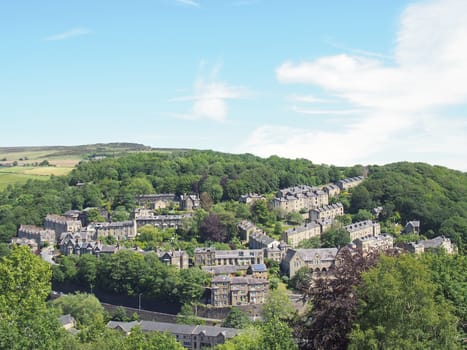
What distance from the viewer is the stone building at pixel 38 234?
2559 inches

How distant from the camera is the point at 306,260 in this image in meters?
52.8

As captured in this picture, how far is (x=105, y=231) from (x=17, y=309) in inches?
1737

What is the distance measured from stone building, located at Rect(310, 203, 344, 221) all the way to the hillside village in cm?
13

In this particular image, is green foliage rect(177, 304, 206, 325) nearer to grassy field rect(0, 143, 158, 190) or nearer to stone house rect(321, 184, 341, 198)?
stone house rect(321, 184, 341, 198)

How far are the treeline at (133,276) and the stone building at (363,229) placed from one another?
21100 millimetres

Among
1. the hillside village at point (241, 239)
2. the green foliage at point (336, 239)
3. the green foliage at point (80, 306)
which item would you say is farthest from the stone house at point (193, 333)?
the green foliage at point (336, 239)

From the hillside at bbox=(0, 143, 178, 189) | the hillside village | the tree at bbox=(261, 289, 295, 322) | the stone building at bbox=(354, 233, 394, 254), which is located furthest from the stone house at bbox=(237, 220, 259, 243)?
the hillside at bbox=(0, 143, 178, 189)

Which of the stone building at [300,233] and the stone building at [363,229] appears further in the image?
the stone building at [363,229]

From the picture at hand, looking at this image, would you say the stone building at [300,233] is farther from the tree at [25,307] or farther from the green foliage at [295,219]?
the tree at [25,307]

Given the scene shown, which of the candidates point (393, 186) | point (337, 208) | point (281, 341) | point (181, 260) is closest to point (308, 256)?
point (181, 260)

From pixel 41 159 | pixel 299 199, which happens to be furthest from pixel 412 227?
pixel 41 159

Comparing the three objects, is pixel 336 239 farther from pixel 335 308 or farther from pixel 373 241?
pixel 335 308

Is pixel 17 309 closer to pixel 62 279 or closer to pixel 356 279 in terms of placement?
pixel 356 279

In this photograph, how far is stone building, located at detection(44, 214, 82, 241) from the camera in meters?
67.2
